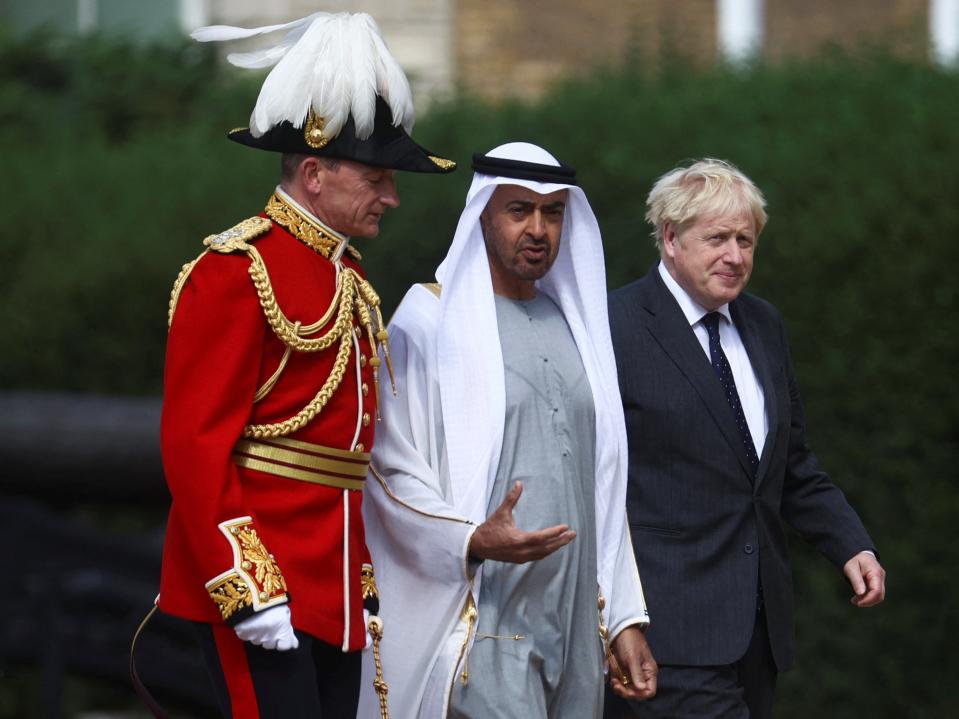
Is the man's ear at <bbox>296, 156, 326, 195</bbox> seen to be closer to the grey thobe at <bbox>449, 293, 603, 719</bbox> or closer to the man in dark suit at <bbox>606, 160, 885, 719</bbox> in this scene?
the grey thobe at <bbox>449, 293, 603, 719</bbox>

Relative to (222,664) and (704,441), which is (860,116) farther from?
(222,664)

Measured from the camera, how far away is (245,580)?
373 cm

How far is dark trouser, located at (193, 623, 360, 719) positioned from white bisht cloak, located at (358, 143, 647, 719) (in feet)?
1.33

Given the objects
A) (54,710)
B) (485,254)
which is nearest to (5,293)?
(54,710)

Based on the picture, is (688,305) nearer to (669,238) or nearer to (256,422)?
(669,238)

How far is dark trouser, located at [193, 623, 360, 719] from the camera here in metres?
3.82

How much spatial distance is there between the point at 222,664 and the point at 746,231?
6.06 feet

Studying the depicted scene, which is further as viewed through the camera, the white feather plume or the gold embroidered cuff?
the white feather plume

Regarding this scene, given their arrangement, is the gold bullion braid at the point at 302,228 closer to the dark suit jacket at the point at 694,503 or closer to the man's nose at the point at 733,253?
the dark suit jacket at the point at 694,503

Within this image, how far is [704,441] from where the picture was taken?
473 cm

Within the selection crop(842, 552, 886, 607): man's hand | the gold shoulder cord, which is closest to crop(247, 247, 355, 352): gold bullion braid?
the gold shoulder cord

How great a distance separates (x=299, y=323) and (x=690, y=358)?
1.27 m

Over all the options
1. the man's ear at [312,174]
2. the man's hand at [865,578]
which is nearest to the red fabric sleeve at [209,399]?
the man's ear at [312,174]

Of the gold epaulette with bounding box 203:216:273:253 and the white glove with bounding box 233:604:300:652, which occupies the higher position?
the gold epaulette with bounding box 203:216:273:253
